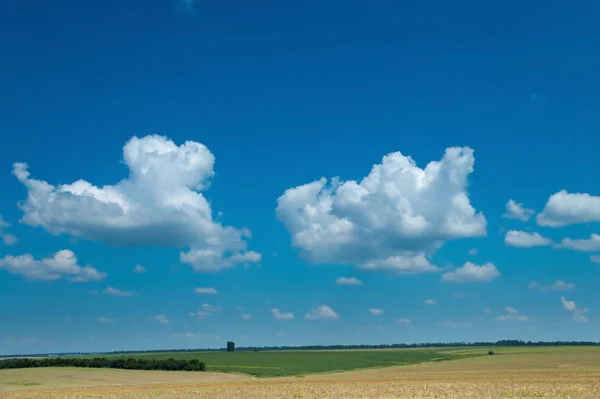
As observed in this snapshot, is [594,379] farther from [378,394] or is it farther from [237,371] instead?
[237,371]

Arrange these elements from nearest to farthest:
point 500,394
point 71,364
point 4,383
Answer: point 500,394 → point 4,383 → point 71,364

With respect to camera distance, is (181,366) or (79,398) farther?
(181,366)

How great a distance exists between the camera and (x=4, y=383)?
2953 inches

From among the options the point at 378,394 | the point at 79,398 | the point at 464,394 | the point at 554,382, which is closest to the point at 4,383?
the point at 79,398

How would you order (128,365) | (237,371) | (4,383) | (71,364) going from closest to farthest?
(4,383)
(237,371)
(128,365)
(71,364)

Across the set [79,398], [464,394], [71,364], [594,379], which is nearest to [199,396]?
[79,398]

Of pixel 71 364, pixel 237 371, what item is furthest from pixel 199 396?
pixel 71 364

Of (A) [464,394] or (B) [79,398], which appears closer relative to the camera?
(A) [464,394]

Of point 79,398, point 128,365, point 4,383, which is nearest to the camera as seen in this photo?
point 79,398

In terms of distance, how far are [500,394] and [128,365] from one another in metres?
80.2

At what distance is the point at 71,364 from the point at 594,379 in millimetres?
94358

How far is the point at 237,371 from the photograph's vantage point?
101 meters

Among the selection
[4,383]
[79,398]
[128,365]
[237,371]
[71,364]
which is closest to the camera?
[79,398]

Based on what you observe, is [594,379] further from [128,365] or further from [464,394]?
[128,365]
